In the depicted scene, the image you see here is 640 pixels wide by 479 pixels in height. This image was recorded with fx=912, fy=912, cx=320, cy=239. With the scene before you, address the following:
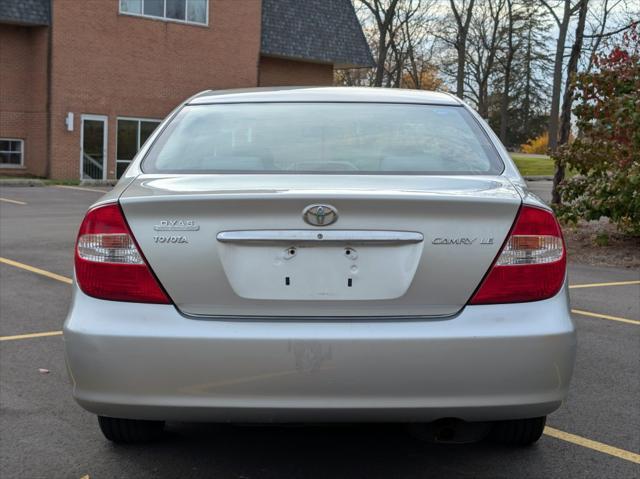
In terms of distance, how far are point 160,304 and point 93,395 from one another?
1.39 ft

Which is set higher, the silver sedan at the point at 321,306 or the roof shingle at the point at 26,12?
the roof shingle at the point at 26,12

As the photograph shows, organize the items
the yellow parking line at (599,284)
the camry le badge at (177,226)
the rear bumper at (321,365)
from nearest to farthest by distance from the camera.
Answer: the rear bumper at (321,365) < the camry le badge at (177,226) < the yellow parking line at (599,284)

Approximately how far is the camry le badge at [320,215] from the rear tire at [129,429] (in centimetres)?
139

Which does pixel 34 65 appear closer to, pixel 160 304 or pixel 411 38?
pixel 160 304

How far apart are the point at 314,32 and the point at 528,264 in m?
32.4

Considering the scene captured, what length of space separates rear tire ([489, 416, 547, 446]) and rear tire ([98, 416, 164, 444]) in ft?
5.04

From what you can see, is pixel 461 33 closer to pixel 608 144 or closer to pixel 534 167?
pixel 534 167

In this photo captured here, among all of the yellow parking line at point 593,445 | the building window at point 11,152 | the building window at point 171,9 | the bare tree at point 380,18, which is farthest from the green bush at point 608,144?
the bare tree at point 380,18

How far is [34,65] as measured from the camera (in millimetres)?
28594

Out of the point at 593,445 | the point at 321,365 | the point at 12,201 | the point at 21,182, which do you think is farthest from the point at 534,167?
the point at 321,365

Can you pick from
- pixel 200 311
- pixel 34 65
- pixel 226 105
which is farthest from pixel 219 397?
pixel 34 65

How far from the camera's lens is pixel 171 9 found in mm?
30438

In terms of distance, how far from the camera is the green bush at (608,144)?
12.2 metres

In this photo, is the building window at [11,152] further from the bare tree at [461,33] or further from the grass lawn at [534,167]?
the bare tree at [461,33]
